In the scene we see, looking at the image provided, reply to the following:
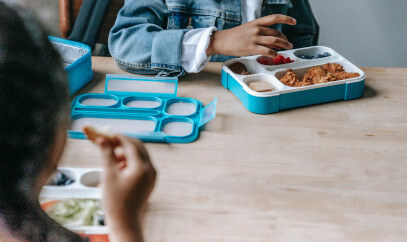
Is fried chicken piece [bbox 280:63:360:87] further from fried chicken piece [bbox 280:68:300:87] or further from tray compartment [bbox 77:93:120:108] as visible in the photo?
tray compartment [bbox 77:93:120:108]

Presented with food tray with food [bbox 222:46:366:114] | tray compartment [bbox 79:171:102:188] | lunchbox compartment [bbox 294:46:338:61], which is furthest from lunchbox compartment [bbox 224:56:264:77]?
tray compartment [bbox 79:171:102:188]

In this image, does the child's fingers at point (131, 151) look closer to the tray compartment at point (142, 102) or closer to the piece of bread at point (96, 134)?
the piece of bread at point (96, 134)

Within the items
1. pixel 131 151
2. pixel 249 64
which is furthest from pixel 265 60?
pixel 131 151

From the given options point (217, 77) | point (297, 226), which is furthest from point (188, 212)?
point (217, 77)

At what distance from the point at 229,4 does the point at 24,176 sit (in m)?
0.73

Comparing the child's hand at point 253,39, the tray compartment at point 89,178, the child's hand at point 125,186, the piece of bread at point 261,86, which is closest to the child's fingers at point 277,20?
the child's hand at point 253,39

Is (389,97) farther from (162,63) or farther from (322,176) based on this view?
(162,63)

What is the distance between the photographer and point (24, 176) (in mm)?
166

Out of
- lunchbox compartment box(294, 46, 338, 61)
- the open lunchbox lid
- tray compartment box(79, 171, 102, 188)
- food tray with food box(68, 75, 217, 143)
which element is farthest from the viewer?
lunchbox compartment box(294, 46, 338, 61)

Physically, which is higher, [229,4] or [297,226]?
[229,4]

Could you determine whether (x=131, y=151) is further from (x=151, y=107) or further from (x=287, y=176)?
(x=151, y=107)

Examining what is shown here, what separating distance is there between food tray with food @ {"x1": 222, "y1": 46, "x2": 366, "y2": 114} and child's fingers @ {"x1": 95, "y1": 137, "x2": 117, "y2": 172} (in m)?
0.48

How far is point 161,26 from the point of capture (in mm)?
841

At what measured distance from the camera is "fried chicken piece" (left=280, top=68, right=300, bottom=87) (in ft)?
2.27
